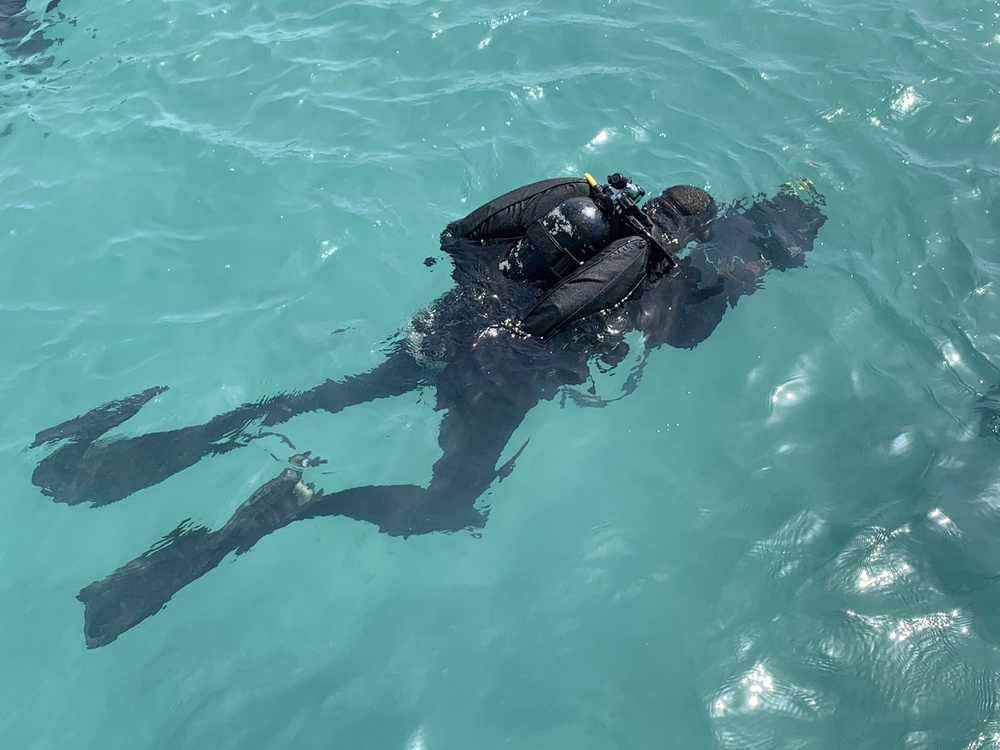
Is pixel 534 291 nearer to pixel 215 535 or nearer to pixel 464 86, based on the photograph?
pixel 215 535

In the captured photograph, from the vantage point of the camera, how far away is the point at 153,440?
7.05 metres

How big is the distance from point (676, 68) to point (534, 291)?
224 inches

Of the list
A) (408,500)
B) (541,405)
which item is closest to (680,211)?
(541,405)

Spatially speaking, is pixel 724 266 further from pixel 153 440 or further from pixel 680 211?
pixel 153 440

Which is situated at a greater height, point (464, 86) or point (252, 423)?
point (464, 86)

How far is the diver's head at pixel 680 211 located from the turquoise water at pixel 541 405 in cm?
129

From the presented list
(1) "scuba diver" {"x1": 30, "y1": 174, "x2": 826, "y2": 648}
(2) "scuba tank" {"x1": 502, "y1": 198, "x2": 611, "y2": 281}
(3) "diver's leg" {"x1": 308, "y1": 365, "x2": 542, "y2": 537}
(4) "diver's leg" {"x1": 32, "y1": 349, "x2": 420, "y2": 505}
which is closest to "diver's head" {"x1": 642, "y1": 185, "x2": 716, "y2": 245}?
(1) "scuba diver" {"x1": 30, "y1": 174, "x2": 826, "y2": 648}

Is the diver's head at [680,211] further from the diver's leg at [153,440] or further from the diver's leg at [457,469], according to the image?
the diver's leg at [153,440]

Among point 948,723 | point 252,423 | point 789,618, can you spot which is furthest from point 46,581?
point 948,723

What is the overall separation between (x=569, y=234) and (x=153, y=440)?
4.68 metres

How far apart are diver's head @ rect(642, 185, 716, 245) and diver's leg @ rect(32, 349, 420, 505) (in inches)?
114

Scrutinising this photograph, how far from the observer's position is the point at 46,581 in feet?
21.5

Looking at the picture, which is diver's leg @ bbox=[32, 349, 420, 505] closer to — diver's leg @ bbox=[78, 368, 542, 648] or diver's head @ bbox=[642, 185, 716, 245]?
diver's leg @ bbox=[78, 368, 542, 648]

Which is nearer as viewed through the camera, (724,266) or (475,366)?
(475,366)
